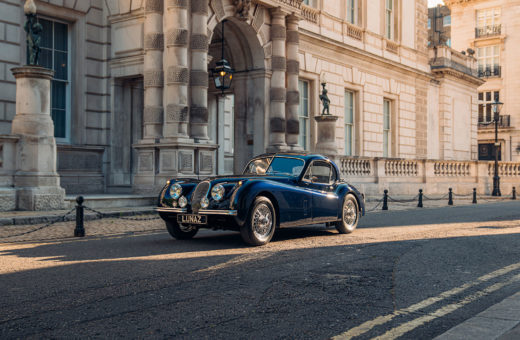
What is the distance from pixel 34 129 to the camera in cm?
1375

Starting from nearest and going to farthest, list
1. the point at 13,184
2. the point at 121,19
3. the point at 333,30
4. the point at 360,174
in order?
the point at 13,184
the point at 121,19
the point at 360,174
the point at 333,30

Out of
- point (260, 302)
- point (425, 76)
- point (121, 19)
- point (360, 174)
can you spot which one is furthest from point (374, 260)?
point (425, 76)

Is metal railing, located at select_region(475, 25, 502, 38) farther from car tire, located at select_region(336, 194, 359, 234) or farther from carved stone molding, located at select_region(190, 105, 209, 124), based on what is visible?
car tire, located at select_region(336, 194, 359, 234)

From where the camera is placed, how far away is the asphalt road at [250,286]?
4.48 meters

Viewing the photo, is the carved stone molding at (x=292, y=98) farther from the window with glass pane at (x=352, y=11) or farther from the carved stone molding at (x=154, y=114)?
the window with glass pane at (x=352, y=11)

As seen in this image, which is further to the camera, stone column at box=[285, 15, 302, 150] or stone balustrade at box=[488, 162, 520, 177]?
stone balustrade at box=[488, 162, 520, 177]

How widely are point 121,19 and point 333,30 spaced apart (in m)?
11.3

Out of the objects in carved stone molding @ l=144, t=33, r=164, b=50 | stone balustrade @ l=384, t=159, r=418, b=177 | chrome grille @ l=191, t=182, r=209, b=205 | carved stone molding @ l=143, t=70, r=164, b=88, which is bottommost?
chrome grille @ l=191, t=182, r=209, b=205

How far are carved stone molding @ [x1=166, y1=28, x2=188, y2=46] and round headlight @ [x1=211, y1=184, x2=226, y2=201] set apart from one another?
9.01 m

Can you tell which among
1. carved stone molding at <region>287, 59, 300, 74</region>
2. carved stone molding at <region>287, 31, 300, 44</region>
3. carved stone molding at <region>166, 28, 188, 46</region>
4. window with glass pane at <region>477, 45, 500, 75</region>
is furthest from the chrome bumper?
window with glass pane at <region>477, 45, 500, 75</region>

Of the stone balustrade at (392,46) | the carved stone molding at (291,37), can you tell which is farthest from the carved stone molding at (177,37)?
the stone balustrade at (392,46)

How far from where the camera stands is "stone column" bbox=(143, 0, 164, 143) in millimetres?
17141

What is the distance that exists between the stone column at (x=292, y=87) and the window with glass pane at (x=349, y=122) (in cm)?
679

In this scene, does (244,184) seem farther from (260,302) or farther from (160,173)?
(160,173)
